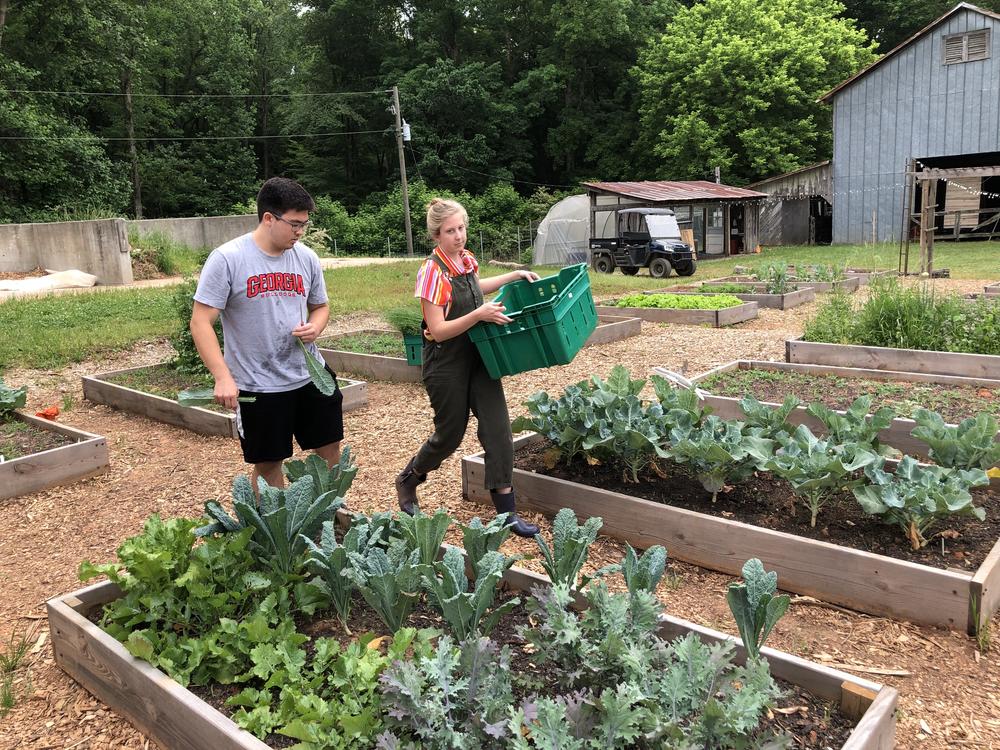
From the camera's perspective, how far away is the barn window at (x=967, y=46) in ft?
77.1

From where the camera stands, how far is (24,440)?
542 centimetres

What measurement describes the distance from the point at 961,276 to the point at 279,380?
15248 millimetres

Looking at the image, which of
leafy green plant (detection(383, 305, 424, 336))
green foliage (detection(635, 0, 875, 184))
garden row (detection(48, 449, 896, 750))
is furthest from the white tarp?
garden row (detection(48, 449, 896, 750))

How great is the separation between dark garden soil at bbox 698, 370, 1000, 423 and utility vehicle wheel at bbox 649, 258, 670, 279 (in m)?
11.7

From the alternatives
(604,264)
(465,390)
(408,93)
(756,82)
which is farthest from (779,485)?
(408,93)

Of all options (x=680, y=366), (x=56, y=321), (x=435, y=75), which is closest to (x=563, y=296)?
(x=680, y=366)

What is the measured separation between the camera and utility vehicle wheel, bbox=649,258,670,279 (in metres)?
18.0

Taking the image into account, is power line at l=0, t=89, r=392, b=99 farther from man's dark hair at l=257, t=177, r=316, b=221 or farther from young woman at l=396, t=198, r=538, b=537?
young woman at l=396, t=198, r=538, b=537

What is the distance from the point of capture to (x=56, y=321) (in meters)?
11.1

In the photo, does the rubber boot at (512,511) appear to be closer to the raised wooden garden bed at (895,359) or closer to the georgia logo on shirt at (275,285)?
the georgia logo on shirt at (275,285)

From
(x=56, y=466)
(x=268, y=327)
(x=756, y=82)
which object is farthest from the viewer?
(x=756, y=82)

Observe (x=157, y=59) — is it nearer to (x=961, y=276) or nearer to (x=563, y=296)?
(x=961, y=276)

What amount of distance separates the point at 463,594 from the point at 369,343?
6672 millimetres

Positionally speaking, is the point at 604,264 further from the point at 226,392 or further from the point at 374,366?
the point at 226,392
